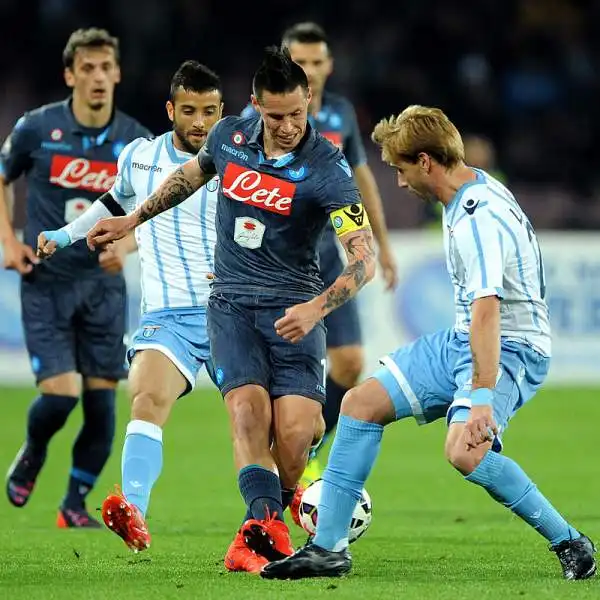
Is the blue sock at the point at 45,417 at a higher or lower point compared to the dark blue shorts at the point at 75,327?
lower

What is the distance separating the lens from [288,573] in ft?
19.2

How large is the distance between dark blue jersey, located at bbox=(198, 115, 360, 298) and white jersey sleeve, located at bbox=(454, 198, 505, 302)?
2.38ft

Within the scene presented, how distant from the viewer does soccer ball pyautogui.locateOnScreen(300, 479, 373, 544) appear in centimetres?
671

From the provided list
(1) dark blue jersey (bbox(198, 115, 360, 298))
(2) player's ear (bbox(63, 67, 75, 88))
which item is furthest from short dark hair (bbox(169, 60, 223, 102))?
(2) player's ear (bbox(63, 67, 75, 88))

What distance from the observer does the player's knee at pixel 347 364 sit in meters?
9.38

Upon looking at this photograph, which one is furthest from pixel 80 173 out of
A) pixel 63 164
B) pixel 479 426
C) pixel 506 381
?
pixel 479 426

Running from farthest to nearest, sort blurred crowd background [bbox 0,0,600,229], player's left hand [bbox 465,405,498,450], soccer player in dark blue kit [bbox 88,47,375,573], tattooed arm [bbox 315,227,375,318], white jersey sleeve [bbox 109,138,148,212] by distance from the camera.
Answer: blurred crowd background [bbox 0,0,600,229] < white jersey sleeve [bbox 109,138,148,212] < soccer player in dark blue kit [bbox 88,47,375,573] < tattooed arm [bbox 315,227,375,318] < player's left hand [bbox 465,405,498,450]

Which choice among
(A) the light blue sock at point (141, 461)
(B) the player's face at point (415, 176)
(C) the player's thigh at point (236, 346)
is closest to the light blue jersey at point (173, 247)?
(A) the light blue sock at point (141, 461)

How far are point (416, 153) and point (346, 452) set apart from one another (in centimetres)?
121

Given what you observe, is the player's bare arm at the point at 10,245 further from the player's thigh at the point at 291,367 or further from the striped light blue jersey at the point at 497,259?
the striped light blue jersey at the point at 497,259

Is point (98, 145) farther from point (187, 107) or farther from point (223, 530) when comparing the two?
point (223, 530)

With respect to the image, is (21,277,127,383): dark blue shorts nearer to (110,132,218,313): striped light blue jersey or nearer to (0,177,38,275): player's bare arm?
(0,177,38,275): player's bare arm

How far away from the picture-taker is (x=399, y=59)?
20.4m

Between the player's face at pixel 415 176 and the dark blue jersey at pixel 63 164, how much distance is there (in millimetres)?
2832
